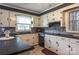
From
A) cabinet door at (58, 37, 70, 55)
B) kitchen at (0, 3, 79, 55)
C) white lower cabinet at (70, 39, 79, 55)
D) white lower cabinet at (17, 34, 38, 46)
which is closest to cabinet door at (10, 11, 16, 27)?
kitchen at (0, 3, 79, 55)

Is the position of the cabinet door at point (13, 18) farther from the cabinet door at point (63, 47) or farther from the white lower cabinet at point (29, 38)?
the cabinet door at point (63, 47)

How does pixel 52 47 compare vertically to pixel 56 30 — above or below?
below

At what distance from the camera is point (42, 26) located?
1.41 metres

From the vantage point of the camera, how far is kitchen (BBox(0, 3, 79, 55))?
123 centimetres

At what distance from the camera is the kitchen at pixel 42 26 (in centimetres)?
123

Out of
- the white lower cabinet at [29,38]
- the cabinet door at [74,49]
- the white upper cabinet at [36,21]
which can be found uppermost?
the white upper cabinet at [36,21]

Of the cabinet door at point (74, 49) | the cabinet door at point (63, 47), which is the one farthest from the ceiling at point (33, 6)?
the cabinet door at point (74, 49)

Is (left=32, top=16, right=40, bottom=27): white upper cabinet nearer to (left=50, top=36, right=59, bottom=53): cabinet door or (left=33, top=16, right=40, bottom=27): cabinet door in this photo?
(left=33, top=16, right=40, bottom=27): cabinet door

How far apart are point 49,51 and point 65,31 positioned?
45 centimetres

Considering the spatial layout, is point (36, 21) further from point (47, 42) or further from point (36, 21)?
point (47, 42)

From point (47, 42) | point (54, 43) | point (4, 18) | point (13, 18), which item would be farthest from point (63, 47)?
point (4, 18)
